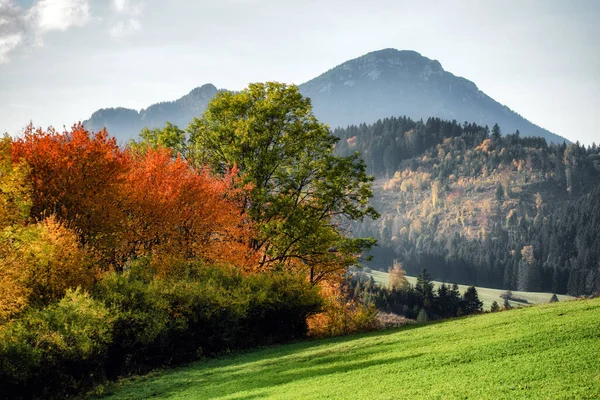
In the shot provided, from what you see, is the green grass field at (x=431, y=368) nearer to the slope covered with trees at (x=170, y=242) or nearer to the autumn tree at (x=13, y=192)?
the slope covered with trees at (x=170, y=242)

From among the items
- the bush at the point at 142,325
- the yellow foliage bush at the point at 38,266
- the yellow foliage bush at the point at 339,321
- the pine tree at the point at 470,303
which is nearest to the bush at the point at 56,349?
the bush at the point at 142,325

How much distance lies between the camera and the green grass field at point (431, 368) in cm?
1191

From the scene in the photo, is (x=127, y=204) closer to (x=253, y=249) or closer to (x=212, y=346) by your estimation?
(x=253, y=249)

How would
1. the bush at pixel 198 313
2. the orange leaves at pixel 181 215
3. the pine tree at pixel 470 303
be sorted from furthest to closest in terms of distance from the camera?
the pine tree at pixel 470 303, the orange leaves at pixel 181 215, the bush at pixel 198 313

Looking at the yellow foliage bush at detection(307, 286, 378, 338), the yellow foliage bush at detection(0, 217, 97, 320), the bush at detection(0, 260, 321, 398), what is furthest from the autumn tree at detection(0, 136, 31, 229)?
the yellow foliage bush at detection(307, 286, 378, 338)

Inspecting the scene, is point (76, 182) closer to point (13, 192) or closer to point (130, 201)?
point (130, 201)

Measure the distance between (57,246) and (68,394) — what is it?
7.72 m

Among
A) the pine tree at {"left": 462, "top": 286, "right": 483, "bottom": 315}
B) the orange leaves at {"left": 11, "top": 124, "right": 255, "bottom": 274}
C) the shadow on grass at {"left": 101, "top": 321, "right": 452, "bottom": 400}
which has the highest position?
the orange leaves at {"left": 11, "top": 124, "right": 255, "bottom": 274}

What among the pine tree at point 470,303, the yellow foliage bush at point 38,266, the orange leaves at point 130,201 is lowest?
the pine tree at point 470,303

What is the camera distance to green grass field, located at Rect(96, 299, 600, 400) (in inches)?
469

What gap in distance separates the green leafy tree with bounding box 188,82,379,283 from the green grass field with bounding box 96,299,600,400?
13.2 meters

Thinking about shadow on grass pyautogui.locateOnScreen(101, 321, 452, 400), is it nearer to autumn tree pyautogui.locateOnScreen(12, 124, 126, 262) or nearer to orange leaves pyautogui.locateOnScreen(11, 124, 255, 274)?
orange leaves pyautogui.locateOnScreen(11, 124, 255, 274)

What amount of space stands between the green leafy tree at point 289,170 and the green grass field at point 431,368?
13.2 m

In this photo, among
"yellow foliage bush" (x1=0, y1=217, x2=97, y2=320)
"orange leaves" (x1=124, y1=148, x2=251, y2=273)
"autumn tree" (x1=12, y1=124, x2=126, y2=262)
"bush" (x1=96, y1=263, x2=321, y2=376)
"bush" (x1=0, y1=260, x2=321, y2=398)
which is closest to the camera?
"bush" (x1=0, y1=260, x2=321, y2=398)
